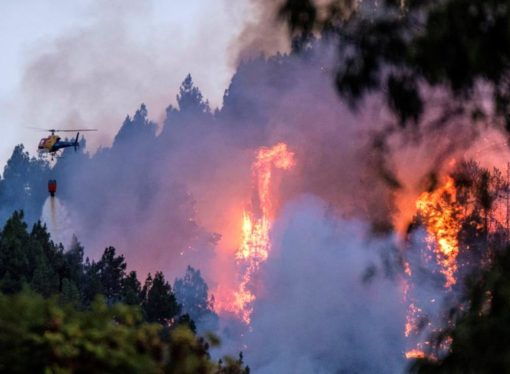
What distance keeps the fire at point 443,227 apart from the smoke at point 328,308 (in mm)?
3809

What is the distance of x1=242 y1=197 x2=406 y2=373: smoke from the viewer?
159ft

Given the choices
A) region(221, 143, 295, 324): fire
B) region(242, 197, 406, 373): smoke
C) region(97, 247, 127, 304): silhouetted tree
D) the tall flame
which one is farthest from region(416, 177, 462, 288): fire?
region(221, 143, 295, 324): fire

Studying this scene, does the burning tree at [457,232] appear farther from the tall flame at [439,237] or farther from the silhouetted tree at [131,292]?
the silhouetted tree at [131,292]

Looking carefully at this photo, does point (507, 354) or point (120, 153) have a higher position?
point (120, 153)

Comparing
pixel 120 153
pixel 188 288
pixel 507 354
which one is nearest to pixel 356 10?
pixel 507 354

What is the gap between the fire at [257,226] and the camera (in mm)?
56500

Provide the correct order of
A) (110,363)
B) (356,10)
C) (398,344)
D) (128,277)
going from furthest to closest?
(398,344) < (128,277) < (356,10) < (110,363)

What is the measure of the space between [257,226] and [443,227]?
24680 millimetres

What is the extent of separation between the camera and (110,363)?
775 cm

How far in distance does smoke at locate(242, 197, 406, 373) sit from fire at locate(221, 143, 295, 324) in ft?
4.48

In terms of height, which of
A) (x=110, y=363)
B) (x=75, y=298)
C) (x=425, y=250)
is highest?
(x=425, y=250)

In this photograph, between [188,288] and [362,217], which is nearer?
[362,217]

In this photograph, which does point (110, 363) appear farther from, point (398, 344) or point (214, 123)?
point (214, 123)

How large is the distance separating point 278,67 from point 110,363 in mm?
59077
